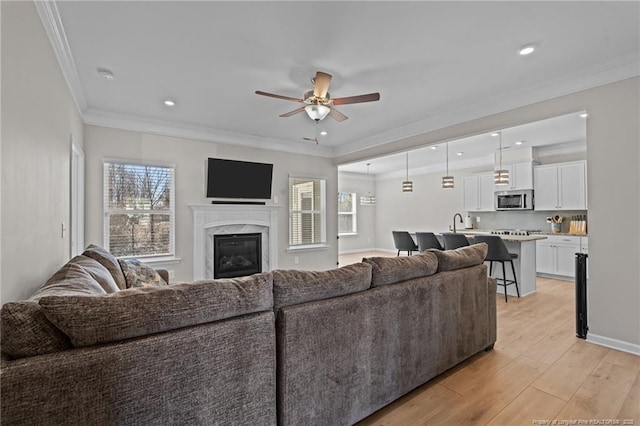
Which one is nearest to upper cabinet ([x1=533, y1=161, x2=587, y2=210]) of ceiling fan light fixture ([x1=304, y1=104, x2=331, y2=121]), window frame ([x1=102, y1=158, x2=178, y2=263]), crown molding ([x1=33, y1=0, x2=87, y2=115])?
ceiling fan light fixture ([x1=304, y1=104, x2=331, y2=121])

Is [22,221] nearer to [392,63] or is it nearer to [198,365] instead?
[198,365]

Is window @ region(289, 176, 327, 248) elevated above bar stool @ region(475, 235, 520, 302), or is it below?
above

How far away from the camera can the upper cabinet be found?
18.6 ft

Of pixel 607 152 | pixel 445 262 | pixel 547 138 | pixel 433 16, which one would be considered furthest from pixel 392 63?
pixel 547 138

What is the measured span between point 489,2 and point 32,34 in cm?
289

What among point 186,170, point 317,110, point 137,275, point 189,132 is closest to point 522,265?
point 317,110

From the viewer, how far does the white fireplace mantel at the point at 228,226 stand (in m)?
4.79

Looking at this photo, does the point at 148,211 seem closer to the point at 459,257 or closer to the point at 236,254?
the point at 236,254

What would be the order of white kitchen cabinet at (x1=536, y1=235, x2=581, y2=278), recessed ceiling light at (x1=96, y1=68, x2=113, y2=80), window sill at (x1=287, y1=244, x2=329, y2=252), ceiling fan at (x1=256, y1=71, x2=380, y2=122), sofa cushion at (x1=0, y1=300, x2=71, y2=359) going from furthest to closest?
1. window sill at (x1=287, y1=244, x2=329, y2=252)
2. white kitchen cabinet at (x1=536, y1=235, x2=581, y2=278)
3. recessed ceiling light at (x1=96, y1=68, x2=113, y2=80)
4. ceiling fan at (x1=256, y1=71, x2=380, y2=122)
5. sofa cushion at (x1=0, y1=300, x2=71, y2=359)

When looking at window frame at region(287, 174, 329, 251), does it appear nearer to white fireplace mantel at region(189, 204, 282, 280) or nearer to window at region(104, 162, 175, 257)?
white fireplace mantel at region(189, 204, 282, 280)

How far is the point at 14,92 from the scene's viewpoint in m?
1.54

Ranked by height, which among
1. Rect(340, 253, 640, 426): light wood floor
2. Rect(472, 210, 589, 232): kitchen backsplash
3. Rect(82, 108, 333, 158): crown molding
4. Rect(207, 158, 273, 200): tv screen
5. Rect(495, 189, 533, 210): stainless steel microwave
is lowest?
Rect(340, 253, 640, 426): light wood floor

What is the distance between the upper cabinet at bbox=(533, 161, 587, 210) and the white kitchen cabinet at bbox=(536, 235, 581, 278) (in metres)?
0.65

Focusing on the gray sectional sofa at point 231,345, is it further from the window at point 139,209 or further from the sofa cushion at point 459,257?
the window at point 139,209
